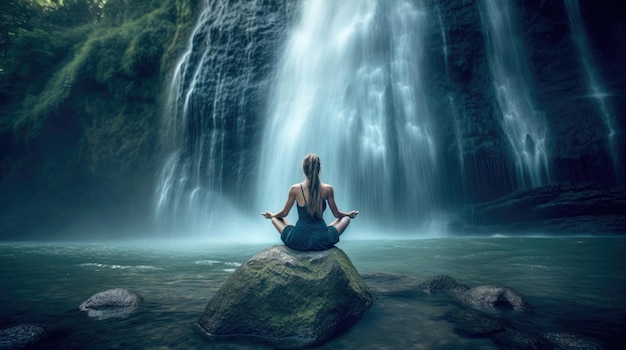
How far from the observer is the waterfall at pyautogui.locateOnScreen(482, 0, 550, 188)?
1598 centimetres

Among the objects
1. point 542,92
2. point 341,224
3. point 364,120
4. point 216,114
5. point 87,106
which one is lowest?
point 341,224

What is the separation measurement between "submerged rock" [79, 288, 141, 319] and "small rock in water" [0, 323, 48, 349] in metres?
0.76

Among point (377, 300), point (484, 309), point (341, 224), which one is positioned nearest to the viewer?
point (484, 309)

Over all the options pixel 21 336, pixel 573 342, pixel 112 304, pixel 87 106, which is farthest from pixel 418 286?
pixel 87 106

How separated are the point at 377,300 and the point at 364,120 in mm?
13457

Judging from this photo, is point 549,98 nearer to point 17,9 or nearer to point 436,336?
point 436,336

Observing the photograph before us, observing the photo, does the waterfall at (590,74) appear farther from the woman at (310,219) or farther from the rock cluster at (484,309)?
the woman at (310,219)

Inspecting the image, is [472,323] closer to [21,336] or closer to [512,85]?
[21,336]

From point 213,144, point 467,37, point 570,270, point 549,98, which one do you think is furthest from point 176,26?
point 570,270

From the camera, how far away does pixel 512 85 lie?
16688mm

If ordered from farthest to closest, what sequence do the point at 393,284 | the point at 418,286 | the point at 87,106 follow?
the point at 87,106 → the point at 393,284 → the point at 418,286

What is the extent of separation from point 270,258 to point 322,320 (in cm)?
92

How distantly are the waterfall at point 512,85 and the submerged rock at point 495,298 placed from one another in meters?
14.0

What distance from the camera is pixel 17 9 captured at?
25.3 meters
